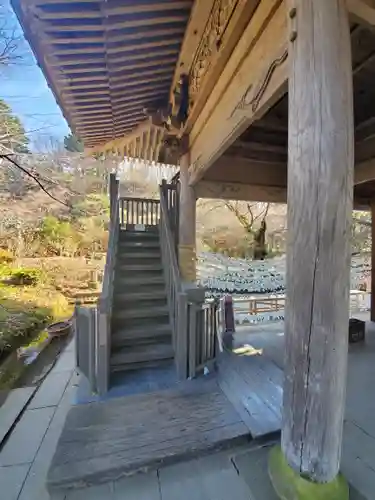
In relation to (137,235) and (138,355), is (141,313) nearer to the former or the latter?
(138,355)

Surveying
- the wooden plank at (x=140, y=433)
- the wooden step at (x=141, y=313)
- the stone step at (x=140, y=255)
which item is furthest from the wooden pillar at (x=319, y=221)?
the stone step at (x=140, y=255)

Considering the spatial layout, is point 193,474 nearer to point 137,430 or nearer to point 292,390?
point 137,430

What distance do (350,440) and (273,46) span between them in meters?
2.42

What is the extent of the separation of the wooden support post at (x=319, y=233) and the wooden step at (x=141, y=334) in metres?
1.99

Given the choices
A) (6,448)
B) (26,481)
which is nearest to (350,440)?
(26,481)

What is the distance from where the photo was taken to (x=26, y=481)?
1.53m

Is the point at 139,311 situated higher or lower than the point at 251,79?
lower

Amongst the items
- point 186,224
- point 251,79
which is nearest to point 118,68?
point 251,79

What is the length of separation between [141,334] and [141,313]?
269 millimetres

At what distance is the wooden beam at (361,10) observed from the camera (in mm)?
1033

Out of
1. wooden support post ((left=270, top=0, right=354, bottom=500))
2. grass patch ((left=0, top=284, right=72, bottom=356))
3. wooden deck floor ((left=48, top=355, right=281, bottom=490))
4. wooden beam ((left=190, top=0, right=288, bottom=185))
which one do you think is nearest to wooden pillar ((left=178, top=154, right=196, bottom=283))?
wooden beam ((left=190, top=0, right=288, bottom=185))

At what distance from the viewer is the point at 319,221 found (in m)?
1.10

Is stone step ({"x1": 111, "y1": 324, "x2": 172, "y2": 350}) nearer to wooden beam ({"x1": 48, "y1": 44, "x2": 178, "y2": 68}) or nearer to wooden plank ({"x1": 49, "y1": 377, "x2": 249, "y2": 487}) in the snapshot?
wooden plank ({"x1": 49, "y1": 377, "x2": 249, "y2": 487})

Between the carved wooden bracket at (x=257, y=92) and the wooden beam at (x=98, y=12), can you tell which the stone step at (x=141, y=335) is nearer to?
the carved wooden bracket at (x=257, y=92)
